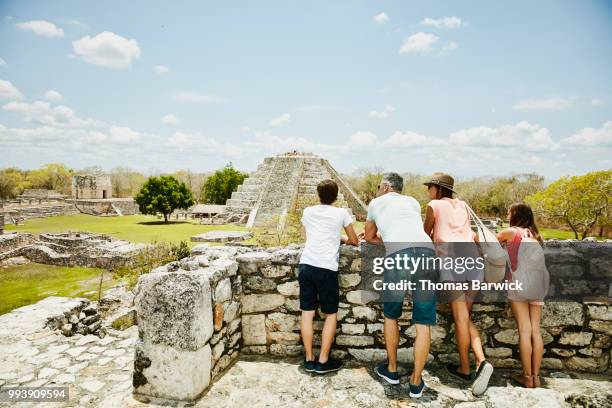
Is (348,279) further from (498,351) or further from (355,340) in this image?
(498,351)

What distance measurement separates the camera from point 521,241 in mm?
3240

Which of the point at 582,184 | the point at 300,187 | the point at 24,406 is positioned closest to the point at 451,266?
the point at 24,406

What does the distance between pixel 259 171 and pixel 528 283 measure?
3730 cm

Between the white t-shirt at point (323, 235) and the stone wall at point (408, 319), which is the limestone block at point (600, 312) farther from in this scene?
the white t-shirt at point (323, 235)

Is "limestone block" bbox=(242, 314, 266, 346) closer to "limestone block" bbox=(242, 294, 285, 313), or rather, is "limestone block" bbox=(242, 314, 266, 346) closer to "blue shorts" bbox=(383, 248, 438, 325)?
"limestone block" bbox=(242, 294, 285, 313)

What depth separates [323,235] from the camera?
3332mm

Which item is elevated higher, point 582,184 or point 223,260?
point 582,184

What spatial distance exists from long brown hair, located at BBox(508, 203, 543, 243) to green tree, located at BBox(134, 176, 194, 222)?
1291 inches

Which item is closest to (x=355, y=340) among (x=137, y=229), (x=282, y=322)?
(x=282, y=322)

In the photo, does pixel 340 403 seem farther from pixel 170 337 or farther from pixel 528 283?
pixel 528 283

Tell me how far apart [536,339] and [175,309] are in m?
3.17

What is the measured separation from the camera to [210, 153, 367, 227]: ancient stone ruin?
31.2m

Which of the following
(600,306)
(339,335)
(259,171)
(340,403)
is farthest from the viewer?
(259,171)

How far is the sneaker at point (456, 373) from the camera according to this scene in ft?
10.6
